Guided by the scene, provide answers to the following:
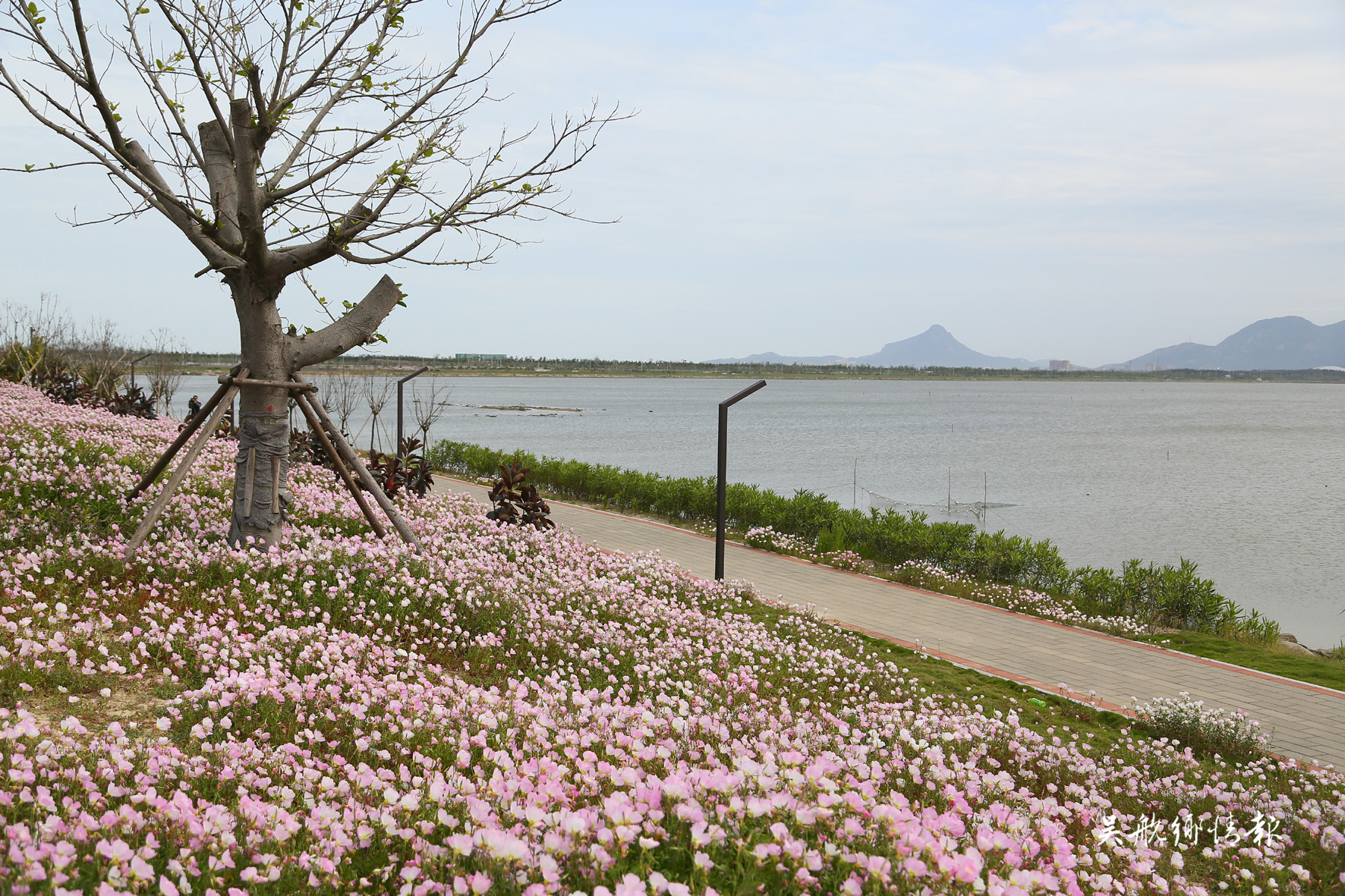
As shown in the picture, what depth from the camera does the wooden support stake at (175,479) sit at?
25.2 feet

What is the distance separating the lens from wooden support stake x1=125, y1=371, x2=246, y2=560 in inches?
303

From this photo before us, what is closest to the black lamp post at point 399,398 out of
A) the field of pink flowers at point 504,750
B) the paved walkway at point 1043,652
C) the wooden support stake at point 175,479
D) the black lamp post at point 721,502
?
the paved walkway at point 1043,652

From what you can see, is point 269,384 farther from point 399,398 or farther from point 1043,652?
point 399,398

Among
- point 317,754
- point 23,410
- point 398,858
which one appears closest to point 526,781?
point 398,858

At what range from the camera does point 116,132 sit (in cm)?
796

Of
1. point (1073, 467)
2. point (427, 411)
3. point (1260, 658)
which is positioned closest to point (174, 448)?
point (1260, 658)

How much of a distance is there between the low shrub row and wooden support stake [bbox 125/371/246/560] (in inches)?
360

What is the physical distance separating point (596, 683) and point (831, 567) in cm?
786

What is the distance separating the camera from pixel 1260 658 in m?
9.62

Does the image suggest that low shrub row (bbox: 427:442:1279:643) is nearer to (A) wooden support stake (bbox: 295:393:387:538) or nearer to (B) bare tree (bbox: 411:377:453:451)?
(B) bare tree (bbox: 411:377:453:451)

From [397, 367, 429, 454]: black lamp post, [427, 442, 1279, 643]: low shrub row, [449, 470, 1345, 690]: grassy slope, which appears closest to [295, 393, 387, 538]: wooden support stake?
[397, 367, 429, 454]: black lamp post

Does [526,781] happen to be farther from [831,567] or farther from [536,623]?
[831,567]

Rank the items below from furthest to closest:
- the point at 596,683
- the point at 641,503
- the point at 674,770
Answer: the point at 641,503 < the point at 596,683 < the point at 674,770

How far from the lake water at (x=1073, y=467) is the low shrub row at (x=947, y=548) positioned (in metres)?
2.97
